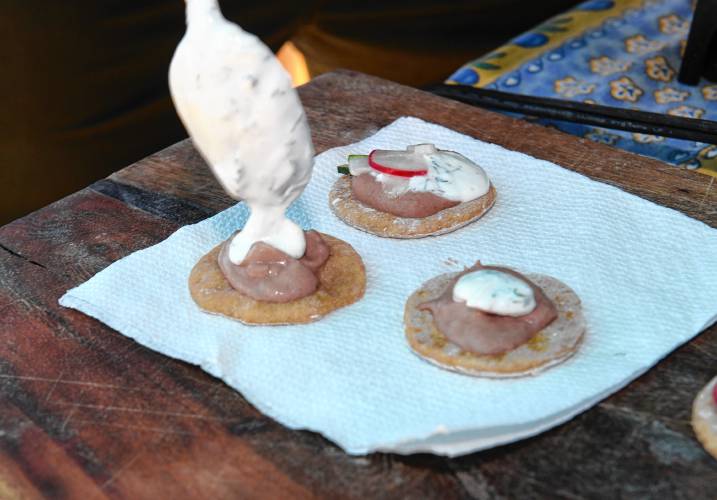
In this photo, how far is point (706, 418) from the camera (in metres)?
1.29

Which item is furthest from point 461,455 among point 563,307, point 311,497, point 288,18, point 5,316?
point 288,18

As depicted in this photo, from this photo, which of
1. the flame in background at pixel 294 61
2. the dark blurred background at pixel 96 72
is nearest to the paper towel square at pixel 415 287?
the dark blurred background at pixel 96 72

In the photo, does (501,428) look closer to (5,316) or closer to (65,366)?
(65,366)

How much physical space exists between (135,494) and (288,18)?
224cm

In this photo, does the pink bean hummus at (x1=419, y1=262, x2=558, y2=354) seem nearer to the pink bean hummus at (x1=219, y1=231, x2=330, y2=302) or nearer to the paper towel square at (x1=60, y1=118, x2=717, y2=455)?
the paper towel square at (x1=60, y1=118, x2=717, y2=455)

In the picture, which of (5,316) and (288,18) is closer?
(5,316)

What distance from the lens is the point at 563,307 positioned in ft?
5.05

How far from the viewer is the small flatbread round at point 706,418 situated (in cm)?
126

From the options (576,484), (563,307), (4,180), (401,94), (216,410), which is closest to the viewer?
(576,484)

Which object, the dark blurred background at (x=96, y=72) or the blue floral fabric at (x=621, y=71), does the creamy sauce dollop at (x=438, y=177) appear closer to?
the blue floral fabric at (x=621, y=71)

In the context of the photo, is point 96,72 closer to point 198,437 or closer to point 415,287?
point 415,287

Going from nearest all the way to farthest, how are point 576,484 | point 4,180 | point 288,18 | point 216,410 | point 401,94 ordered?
point 576,484 → point 216,410 → point 401,94 → point 4,180 → point 288,18

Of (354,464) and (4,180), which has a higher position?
(354,464)

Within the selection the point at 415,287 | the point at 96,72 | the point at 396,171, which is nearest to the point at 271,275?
the point at 415,287
